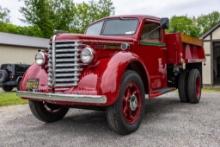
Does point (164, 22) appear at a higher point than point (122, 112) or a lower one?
higher

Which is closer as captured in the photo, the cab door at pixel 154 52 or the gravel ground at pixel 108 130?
the gravel ground at pixel 108 130

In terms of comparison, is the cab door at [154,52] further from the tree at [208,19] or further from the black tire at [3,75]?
the tree at [208,19]

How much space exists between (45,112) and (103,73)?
2042 mm

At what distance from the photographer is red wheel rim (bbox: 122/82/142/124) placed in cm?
605

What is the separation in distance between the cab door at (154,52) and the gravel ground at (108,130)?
80cm

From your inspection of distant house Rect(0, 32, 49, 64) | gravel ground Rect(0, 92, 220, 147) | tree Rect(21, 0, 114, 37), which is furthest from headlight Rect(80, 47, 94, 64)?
tree Rect(21, 0, 114, 37)

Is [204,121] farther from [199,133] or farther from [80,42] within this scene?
[80,42]

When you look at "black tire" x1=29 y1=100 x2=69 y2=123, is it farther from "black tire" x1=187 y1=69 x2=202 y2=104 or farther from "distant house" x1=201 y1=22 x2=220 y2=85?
"distant house" x1=201 y1=22 x2=220 y2=85

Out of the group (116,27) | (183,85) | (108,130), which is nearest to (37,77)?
(108,130)

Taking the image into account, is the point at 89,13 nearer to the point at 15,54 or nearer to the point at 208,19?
the point at 15,54

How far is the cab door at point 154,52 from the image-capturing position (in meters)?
7.40

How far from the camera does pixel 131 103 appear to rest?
621 cm

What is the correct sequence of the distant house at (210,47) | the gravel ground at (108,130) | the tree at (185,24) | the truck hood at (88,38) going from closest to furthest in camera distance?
A: the gravel ground at (108,130), the truck hood at (88,38), the distant house at (210,47), the tree at (185,24)

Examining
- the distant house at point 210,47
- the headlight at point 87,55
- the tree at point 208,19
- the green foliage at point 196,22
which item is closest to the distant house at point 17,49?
the distant house at point 210,47
